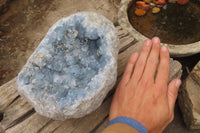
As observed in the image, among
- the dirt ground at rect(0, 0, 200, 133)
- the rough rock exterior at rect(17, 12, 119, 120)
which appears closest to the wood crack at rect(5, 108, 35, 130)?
the rough rock exterior at rect(17, 12, 119, 120)

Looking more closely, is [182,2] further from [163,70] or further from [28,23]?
[28,23]

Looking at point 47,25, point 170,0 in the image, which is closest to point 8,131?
point 47,25

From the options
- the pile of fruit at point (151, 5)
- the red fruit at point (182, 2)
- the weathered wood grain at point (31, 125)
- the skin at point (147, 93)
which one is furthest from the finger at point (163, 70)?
the red fruit at point (182, 2)

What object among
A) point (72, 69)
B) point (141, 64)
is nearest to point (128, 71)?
point (141, 64)

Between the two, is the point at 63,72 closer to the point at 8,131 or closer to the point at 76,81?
the point at 76,81

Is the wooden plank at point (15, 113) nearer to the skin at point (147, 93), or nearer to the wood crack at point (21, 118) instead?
the wood crack at point (21, 118)

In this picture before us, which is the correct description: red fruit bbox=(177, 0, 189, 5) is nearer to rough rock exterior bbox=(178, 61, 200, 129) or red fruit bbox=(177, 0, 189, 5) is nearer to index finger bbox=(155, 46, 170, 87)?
rough rock exterior bbox=(178, 61, 200, 129)

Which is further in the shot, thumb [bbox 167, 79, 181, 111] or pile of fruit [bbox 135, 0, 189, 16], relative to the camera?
pile of fruit [bbox 135, 0, 189, 16]
